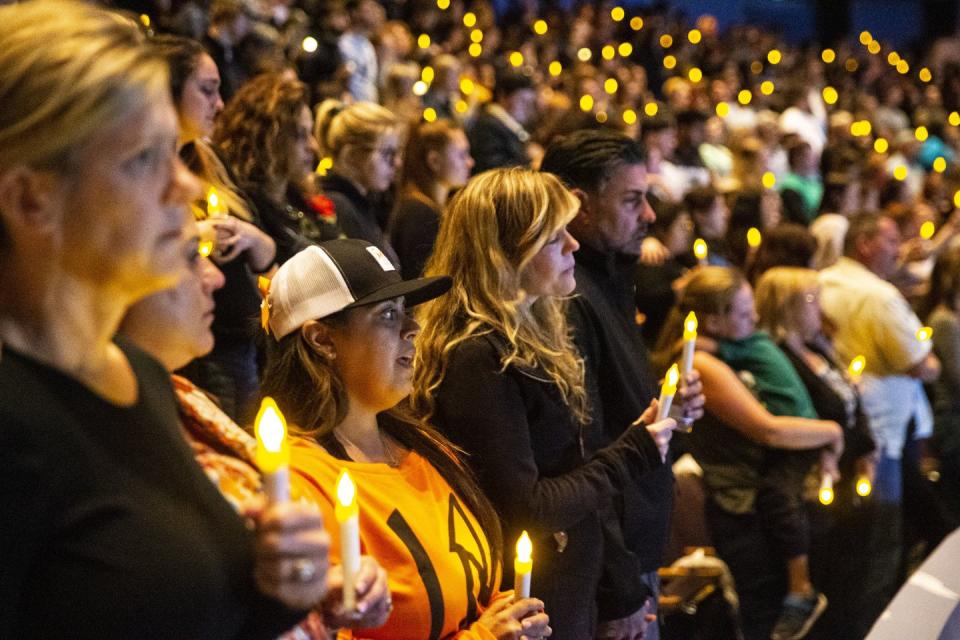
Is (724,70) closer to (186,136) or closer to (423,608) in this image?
(186,136)

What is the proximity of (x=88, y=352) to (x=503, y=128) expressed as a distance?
5.52 m

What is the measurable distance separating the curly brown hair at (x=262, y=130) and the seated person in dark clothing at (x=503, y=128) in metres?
2.58

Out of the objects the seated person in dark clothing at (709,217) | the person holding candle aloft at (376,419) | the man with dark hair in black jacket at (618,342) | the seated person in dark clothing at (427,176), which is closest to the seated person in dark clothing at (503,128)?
the seated person in dark clothing at (709,217)

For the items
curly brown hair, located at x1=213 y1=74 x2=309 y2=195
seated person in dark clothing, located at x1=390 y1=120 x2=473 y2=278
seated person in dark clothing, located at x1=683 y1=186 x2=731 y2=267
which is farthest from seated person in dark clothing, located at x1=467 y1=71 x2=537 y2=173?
curly brown hair, located at x1=213 y1=74 x2=309 y2=195

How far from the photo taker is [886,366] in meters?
4.98

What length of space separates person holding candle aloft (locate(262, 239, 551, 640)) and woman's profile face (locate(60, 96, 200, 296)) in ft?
2.44

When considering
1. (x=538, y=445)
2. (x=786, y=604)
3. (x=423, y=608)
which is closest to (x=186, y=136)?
(x=538, y=445)

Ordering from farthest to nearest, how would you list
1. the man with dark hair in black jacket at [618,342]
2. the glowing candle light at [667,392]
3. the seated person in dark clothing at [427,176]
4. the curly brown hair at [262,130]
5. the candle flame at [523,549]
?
the seated person in dark clothing at [427,176], the curly brown hair at [262,130], the man with dark hair in black jacket at [618,342], the glowing candle light at [667,392], the candle flame at [523,549]

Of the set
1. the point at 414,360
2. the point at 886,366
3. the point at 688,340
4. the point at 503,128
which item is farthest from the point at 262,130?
the point at 503,128

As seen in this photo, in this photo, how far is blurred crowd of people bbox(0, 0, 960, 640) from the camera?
3.64 feet

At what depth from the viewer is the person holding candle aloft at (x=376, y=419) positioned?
187 cm

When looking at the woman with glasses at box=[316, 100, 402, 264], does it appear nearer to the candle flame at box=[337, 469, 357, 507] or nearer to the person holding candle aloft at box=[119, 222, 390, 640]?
the person holding candle aloft at box=[119, 222, 390, 640]

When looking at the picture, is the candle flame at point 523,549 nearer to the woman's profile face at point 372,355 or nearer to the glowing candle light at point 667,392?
the woman's profile face at point 372,355

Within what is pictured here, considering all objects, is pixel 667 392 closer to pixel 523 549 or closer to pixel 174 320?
pixel 523 549
